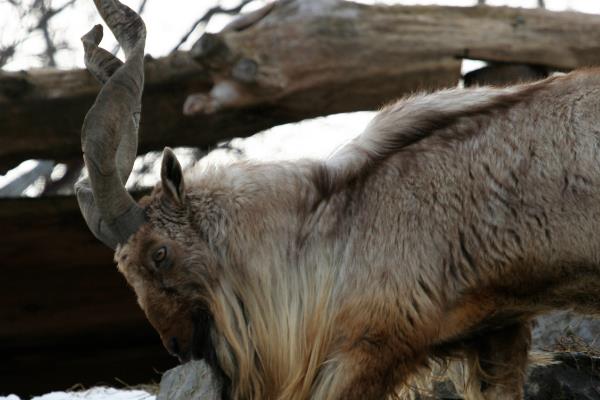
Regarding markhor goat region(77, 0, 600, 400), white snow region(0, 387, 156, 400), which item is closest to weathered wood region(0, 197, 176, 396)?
white snow region(0, 387, 156, 400)

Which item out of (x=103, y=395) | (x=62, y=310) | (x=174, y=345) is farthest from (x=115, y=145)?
(x=62, y=310)

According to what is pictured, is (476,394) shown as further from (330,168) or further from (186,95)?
(186,95)

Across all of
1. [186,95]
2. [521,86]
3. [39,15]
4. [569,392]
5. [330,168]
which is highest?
[521,86]

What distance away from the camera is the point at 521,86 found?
5.12 meters

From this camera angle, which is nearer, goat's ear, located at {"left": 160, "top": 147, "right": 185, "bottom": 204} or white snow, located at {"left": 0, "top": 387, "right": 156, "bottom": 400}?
goat's ear, located at {"left": 160, "top": 147, "right": 185, "bottom": 204}

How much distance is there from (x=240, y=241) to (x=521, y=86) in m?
1.44

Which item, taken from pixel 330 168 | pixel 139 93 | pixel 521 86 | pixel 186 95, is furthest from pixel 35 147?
pixel 521 86

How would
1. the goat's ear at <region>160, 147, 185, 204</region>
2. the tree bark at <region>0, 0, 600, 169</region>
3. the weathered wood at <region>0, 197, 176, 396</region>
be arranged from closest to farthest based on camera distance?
the goat's ear at <region>160, 147, 185, 204</region>, the tree bark at <region>0, 0, 600, 169</region>, the weathered wood at <region>0, 197, 176, 396</region>

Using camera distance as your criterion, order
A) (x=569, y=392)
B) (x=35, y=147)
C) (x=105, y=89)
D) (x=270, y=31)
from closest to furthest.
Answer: (x=105, y=89) → (x=569, y=392) → (x=270, y=31) → (x=35, y=147)

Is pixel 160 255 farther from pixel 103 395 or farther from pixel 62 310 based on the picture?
pixel 62 310

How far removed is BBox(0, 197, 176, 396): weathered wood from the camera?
9203mm

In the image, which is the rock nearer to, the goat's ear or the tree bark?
the goat's ear

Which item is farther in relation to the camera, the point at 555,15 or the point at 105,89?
the point at 555,15

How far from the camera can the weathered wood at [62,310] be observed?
9203 mm
